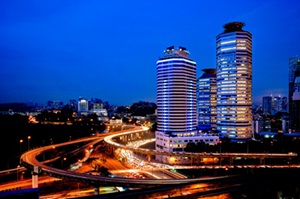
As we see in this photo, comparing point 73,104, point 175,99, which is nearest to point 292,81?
point 175,99

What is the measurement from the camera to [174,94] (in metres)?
40.4

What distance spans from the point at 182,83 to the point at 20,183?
85.7ft

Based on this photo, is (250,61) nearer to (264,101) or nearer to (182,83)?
(182,83)

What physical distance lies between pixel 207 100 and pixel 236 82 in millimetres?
13600

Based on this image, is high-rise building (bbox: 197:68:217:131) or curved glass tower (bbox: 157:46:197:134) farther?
→ high-rise building (bbox: 197:68:217:131)

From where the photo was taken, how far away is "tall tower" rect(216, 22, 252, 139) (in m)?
45.2

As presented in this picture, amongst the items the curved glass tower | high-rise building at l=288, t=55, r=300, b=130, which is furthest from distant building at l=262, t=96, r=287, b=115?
the curved glass tower

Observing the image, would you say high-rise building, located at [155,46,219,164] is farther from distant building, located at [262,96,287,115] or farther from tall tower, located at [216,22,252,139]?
distant building, located at [262,96,287,115]

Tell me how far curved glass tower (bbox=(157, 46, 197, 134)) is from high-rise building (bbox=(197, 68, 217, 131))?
1632 centimetres

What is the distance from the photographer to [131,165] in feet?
99.2

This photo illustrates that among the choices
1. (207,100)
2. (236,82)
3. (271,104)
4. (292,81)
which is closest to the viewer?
(236,82)

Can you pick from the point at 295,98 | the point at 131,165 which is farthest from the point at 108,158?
the point at 295,98

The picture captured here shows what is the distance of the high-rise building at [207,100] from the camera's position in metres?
57.4

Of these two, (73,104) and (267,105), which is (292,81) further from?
(73,104)
